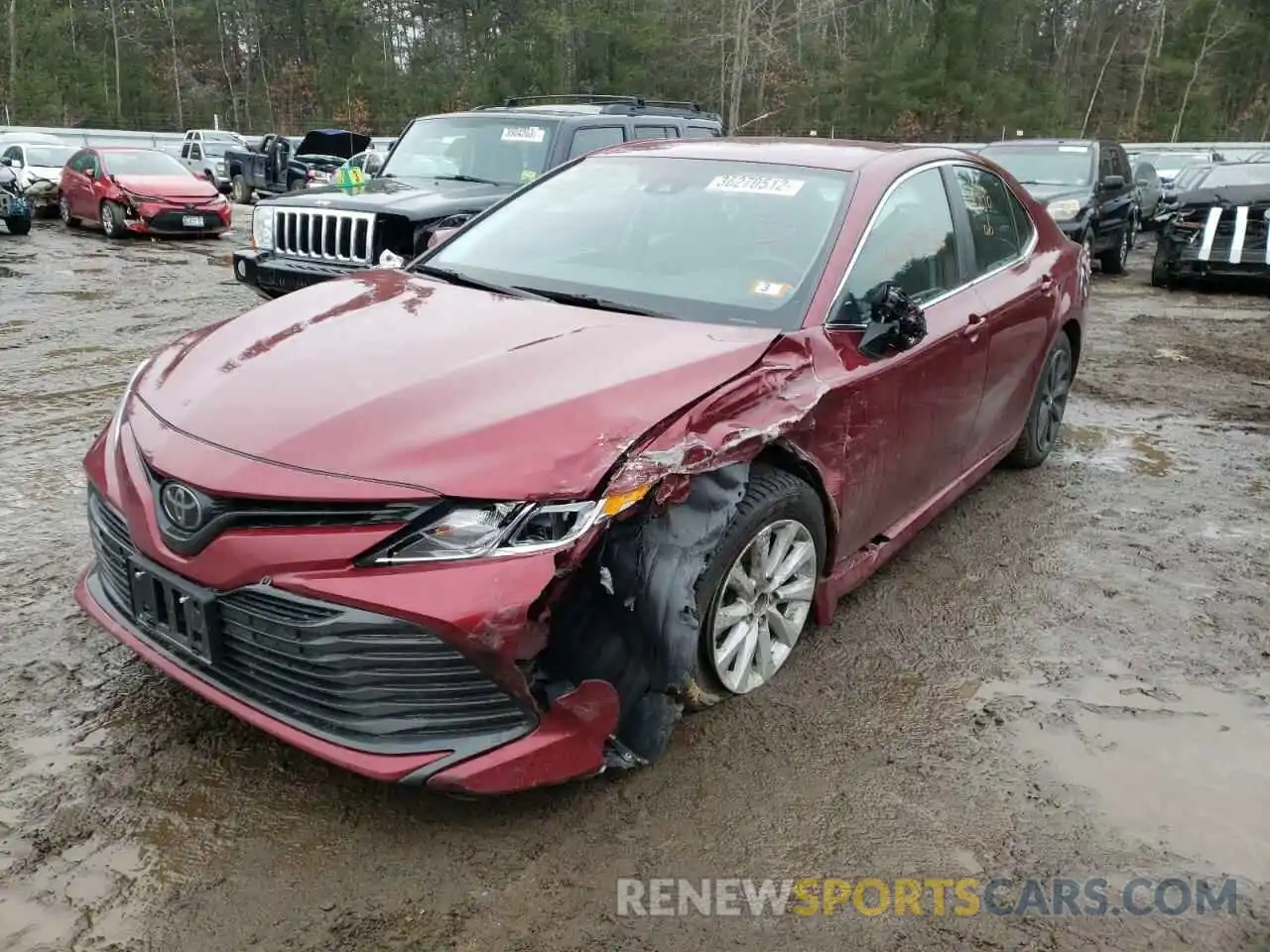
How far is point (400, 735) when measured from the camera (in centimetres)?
234

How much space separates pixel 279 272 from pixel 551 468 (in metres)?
5.24

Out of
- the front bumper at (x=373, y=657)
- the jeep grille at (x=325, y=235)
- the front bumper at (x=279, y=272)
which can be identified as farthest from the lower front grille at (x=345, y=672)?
the jeep grille at (x=325, y=235)

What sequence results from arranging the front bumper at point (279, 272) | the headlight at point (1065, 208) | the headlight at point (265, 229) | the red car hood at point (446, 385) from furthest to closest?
the headlight at point (1065, 208), the headlight at point (265, 229), the front bumper at point (279, 272), the red car hood at point (446, 385)

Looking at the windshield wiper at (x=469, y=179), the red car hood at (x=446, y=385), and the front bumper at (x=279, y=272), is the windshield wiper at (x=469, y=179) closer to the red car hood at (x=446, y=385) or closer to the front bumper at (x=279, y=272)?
the front bumper at (x=279, y=272)

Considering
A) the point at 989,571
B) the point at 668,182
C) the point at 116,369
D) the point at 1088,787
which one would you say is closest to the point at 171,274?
the point at 116,369

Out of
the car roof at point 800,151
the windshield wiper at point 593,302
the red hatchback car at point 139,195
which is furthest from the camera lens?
the red hatchback car at point 139,195

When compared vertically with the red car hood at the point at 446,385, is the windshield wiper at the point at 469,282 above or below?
above

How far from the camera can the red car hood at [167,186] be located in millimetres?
14906

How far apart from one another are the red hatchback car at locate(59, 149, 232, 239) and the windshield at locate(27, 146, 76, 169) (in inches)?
93.0

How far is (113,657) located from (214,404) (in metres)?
1.12

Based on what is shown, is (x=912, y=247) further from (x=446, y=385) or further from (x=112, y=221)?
(x=112, y=221)

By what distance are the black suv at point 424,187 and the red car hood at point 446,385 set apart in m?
3.33

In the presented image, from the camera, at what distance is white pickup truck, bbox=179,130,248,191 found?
26.4 metres

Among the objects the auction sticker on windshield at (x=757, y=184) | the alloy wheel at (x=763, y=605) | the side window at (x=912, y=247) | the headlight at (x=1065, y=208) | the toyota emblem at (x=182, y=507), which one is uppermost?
the headlight at (x=1065, y=208)
